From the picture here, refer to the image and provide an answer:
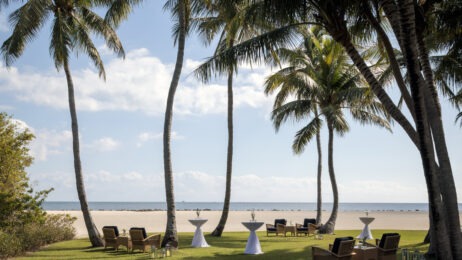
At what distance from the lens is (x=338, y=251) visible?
9.86 metres

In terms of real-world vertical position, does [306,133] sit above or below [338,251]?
above

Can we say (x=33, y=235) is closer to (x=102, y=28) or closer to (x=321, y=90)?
(x=102, y=28)

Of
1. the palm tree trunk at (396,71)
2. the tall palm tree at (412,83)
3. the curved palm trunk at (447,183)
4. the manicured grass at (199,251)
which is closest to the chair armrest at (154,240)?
the manicured grass at (199,251)

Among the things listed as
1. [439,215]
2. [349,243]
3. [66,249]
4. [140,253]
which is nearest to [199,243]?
[140,253]

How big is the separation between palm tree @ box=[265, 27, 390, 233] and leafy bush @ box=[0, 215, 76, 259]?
9.82m

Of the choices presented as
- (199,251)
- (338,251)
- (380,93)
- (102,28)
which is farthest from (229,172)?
(380,93)

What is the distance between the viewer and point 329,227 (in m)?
19.9

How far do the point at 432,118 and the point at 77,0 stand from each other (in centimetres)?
1246

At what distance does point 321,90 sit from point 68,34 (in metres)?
10.3

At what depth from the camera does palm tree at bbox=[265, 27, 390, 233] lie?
19.8 meters

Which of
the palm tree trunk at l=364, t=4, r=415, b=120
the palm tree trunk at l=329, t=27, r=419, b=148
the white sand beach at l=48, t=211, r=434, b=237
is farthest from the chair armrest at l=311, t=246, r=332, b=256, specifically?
the white sand beach at l=48, t=211, r=434, b=237

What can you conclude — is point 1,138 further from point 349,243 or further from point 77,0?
point 349,243

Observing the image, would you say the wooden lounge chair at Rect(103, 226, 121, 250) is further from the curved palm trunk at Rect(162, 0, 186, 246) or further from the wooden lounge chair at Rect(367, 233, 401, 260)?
the wooden lounge chair at Rect(367, 233, 401, 260)

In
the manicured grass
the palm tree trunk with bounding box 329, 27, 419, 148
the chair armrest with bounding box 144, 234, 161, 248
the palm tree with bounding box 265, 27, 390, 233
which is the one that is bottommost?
the manicured grass
